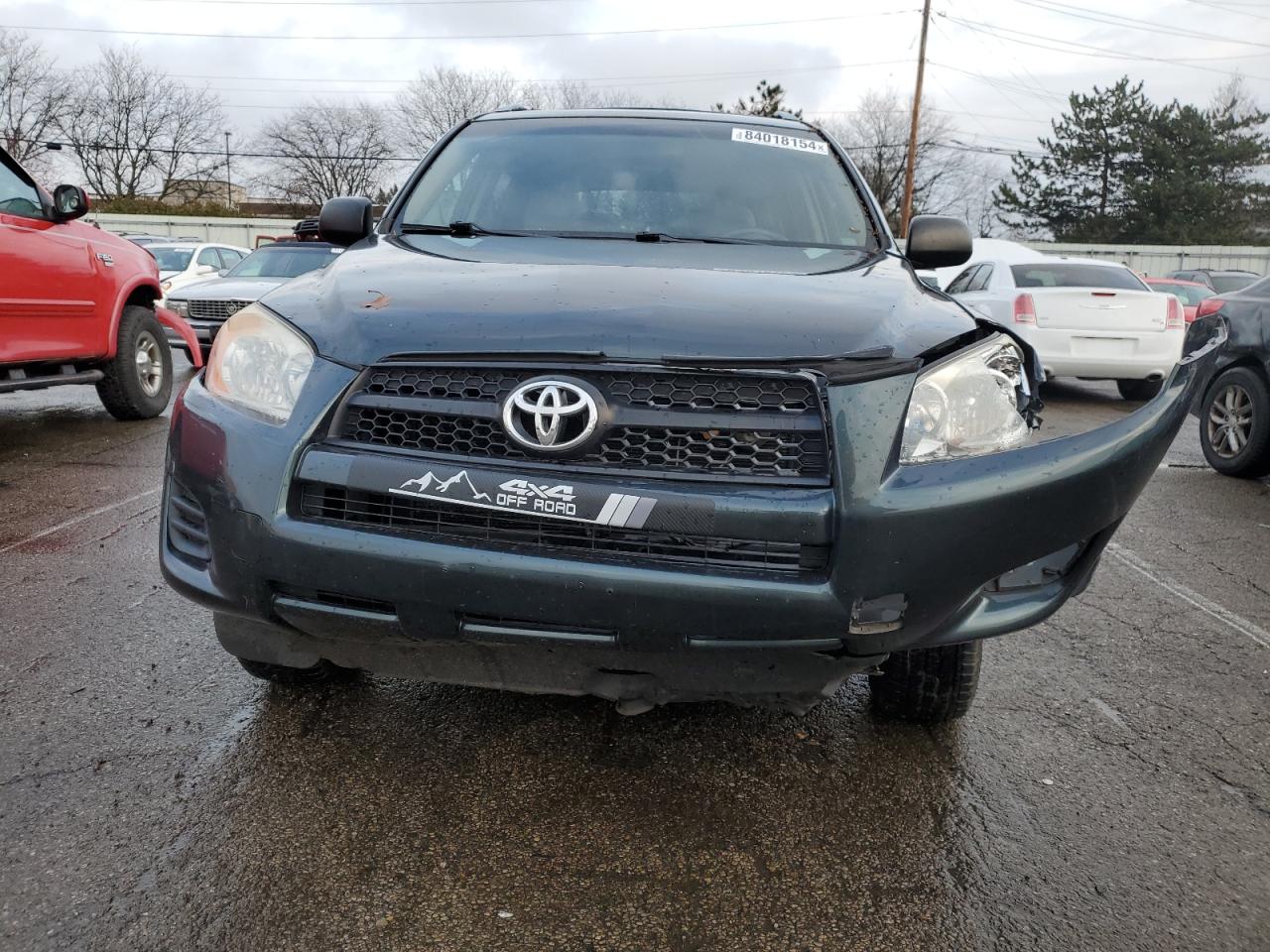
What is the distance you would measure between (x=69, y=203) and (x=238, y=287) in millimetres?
5223

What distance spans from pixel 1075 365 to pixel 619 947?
875cm

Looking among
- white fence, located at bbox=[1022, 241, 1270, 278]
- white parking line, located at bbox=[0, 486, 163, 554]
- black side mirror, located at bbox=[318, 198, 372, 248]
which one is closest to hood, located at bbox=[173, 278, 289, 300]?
white parking line, located at bbox=[0, 486, 163, 554]

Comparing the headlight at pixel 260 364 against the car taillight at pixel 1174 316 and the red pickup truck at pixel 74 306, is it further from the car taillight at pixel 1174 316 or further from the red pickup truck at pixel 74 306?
the car taillight at pixel 1174 316

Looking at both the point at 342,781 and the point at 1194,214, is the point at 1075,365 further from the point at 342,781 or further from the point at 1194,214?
the point at 1194,214

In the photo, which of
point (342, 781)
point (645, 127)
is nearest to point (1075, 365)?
point (645, 127)

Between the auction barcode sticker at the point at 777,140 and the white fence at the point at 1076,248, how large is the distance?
39.2 metres

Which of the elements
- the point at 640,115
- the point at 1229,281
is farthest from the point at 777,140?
the point at 1229,281

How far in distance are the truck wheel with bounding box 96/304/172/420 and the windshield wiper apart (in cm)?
471

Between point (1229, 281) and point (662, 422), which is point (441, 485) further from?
point (1229, 281)

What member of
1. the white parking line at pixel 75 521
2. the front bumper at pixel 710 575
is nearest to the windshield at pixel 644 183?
the front bumper at pixel 710 575

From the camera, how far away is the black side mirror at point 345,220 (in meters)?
3.30

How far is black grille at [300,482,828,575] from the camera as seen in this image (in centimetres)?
175

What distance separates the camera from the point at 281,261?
11891 millimetres

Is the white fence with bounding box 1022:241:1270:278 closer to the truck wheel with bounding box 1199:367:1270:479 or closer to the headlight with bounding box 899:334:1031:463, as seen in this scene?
the truck wheel with bounding box 1199:367:1270:479
